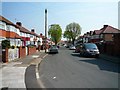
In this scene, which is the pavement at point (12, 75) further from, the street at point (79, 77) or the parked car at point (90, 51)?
the parked car at point (90, 51)

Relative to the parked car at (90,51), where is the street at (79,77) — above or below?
below

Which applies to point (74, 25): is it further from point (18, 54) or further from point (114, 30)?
point (18, 54)

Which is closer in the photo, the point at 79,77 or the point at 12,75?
the point at 79,77

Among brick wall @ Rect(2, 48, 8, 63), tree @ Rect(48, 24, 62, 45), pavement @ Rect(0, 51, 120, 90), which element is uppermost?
tree @ Rect(48, 24, 62, 45)

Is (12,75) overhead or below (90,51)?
below

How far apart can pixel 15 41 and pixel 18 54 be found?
24.7 meters

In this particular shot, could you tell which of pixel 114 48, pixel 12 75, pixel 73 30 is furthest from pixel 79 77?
pixel 73 30

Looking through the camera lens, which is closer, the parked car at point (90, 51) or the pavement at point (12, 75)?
the pavement at point (12, 75)

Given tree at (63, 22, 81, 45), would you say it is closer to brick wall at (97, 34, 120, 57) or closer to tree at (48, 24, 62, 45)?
tree at (48, 24, 62, 45)

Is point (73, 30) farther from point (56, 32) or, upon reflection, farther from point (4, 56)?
point (4, 56)

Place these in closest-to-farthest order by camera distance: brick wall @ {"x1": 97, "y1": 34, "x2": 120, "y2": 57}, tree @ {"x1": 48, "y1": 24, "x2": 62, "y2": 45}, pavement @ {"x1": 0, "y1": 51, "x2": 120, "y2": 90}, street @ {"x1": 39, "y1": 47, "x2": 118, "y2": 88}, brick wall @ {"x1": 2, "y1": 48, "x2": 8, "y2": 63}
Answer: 1. street @ {"x1": 39, "y1": 47, "x2": 118, "y2": 88}
2. pavement @ {"x1": 0, "y1": 51, "x2": 120, "y2": 90}
3. brick wall @ {"x1": 2, "y1": 48, "x2": 8, "y2": 63}
4. brick wall @ {"x1": 97, "y1": 34, "x2": 120, "y2": 57}
5. tree @ {"x1": 48, "y1": 24, "x2": 62, "y2": 45}

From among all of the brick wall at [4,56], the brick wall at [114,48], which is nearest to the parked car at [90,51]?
the brick wall at [114,48]

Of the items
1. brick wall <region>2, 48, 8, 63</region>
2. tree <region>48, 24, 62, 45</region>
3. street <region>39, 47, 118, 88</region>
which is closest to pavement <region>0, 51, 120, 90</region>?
street <region>39, 47, 118, 88</region>

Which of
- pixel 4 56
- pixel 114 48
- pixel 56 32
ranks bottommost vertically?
pixel 4 56
